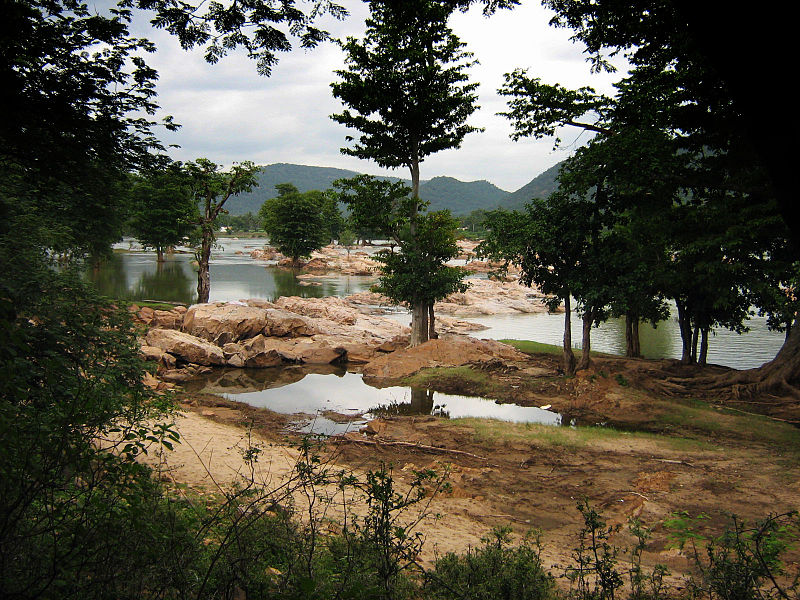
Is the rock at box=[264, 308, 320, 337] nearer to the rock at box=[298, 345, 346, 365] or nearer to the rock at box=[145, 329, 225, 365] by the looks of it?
the rock at box=[298, 345, 346, 365]

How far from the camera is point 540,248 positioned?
63.3ft

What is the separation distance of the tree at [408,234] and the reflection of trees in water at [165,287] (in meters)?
21.6

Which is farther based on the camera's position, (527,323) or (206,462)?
(527,323)

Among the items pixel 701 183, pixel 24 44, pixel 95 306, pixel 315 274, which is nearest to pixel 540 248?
pixel 701 183

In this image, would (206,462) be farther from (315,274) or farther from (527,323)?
(315,274)

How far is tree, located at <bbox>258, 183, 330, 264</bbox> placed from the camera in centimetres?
7138

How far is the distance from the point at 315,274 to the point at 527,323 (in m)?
40.4

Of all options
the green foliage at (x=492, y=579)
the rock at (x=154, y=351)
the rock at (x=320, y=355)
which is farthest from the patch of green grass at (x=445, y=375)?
the green foliage at (x=492, y=579)

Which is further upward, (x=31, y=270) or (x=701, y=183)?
(x=701, y=183)

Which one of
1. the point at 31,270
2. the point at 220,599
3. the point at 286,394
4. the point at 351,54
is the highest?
the point at 351,54

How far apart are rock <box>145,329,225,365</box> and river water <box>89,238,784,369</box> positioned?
4.04m

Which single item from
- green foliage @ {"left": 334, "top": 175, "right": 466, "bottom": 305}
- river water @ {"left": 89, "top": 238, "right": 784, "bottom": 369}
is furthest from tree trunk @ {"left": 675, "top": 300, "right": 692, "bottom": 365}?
green foliage @ {"left": 334, "top": 175, "right": 466, "bottom": 305}

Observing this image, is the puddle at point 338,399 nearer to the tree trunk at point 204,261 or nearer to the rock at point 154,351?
the rock at point 154,351

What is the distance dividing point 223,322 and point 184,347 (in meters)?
4.11
